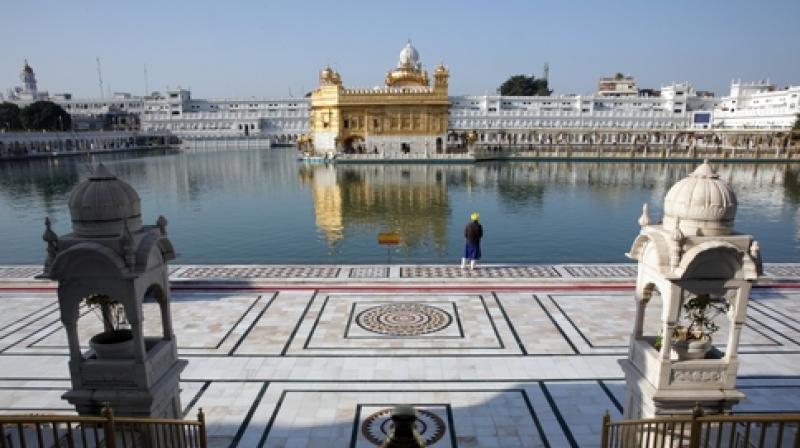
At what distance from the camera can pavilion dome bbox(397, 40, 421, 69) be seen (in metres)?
52.7

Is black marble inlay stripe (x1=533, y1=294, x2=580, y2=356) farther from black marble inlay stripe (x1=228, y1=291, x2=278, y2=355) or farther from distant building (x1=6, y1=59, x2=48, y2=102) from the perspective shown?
distant building (x1=6, y1=59, x2=48, y2=102)

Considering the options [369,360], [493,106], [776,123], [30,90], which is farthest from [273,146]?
[369,360]

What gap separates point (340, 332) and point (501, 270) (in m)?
4.54

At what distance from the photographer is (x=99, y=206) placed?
4074 mm

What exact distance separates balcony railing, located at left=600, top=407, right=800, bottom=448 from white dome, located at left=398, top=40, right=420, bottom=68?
168 feet

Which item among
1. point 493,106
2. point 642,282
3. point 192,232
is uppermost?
point 493,106

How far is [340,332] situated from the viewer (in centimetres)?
766

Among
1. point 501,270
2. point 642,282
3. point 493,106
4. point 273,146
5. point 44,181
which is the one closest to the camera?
point 642,282

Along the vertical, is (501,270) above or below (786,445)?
below

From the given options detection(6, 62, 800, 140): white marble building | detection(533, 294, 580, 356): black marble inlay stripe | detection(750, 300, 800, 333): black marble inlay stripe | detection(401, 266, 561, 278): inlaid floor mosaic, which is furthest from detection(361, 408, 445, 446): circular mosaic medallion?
detection(6, 62, 800, 140): white marble building

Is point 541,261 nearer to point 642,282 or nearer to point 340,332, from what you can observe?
point 340,332

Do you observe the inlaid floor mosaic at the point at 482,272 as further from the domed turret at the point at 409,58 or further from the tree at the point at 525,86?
the tree at the point at 525,86

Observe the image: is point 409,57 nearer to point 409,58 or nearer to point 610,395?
point 409,58

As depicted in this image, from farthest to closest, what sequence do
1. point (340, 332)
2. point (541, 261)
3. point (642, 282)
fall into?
point (541, 261) → point (340, 332) → point (642, 282)
